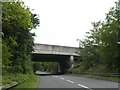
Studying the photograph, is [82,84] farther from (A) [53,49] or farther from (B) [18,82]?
(A) [53,49]

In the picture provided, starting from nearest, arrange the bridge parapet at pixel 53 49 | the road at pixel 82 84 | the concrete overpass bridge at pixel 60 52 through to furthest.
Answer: the road at pixel 82 84
the bridge parapet at pixel 53 49
the concrete overpass bridge at pixel 60 52

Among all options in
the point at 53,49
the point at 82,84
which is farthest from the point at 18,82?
the point at 53,49

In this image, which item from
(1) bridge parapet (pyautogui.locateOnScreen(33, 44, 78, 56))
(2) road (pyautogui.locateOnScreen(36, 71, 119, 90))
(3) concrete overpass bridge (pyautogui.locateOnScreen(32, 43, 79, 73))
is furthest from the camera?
(3) concrete overpass bridge (pyautogui.locateOnScreen(32, 43, 79, 73))

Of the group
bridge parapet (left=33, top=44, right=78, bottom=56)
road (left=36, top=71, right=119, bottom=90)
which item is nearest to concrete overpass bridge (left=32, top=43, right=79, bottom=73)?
bridge parapet (left=33, top=44, right=78, bottom=56)

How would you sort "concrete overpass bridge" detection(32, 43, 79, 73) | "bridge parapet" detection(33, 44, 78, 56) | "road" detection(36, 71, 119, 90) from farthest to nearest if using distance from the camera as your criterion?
"concrete overpass bridge" detection(32, 43, 79, 73) < "bridge parapet" detection(33, 44, 78, 56) < "road" detection(36, 71, 119, 90)

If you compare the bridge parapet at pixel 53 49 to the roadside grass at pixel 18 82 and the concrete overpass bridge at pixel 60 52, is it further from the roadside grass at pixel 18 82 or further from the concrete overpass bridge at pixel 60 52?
the roadside grass at pixel 18 82

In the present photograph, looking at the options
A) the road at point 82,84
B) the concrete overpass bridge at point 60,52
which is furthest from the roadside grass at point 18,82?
the concrete overpass bridge at point 60,52

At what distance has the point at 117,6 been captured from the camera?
1641 inches

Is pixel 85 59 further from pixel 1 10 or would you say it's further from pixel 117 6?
pixel 1 10

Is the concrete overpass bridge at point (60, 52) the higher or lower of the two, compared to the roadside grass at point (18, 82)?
higher

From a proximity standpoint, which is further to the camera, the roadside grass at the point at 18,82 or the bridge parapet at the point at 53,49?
the bridge parapet at the point at 53,49

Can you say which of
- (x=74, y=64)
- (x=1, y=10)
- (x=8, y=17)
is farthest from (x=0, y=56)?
(x=74, y=64)

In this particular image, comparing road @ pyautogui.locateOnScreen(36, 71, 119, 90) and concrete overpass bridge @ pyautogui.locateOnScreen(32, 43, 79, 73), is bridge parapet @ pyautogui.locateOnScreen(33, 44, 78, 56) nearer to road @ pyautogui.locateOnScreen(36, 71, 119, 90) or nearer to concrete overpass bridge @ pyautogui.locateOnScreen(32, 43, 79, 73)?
concrete overpass bridge @ pyautogui.locateOnScreen(32, 43, 79, 73)

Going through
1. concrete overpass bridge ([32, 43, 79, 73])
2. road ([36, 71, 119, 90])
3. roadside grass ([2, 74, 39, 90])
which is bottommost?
road ([36, 71, 119, 90])
